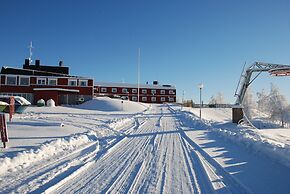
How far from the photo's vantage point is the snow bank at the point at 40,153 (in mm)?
6805

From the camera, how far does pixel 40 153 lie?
814 cm

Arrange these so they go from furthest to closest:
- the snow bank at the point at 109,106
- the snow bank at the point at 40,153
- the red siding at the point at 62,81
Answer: the red siding at the point at 62,81 < the snow bank at the point at 109,106 < the snow bank at the point at 40,153

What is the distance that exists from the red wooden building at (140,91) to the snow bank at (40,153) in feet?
217

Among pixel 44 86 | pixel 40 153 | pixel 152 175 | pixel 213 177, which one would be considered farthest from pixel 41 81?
pixel 213 177

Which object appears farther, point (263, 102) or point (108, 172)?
point (263, 102)

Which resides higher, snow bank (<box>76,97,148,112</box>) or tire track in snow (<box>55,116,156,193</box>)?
snow bank (<box>76,97,148,112</box>)

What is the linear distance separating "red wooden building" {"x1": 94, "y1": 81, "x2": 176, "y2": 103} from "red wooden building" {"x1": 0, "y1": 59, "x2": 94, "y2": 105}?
80.3ft

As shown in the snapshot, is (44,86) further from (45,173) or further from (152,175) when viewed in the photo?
(152,175)

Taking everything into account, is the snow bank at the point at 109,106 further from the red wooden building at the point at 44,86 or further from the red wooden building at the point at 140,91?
the red wooden building at the point at 140,91

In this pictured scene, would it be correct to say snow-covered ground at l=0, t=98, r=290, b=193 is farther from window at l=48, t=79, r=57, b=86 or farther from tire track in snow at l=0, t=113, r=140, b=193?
window at l=48, t=79, r=57, b=86

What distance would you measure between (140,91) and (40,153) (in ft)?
238

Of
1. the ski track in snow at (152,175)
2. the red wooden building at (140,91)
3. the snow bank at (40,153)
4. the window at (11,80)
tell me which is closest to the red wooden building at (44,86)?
the window at (11,80)

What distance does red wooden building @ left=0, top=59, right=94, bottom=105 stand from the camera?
1837 inches

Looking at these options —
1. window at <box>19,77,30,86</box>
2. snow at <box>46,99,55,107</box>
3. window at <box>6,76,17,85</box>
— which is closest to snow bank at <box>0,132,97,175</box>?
snow at <box>46,99,55,107</box>
